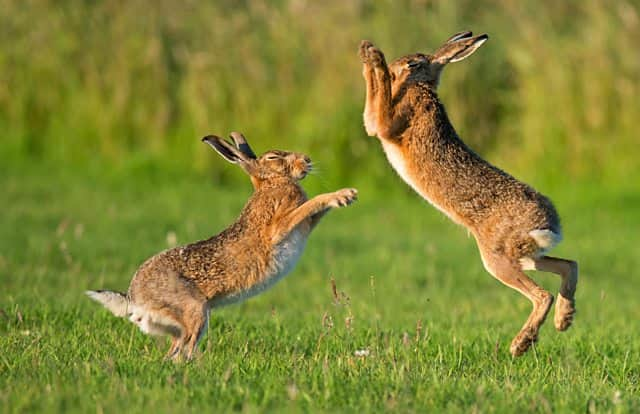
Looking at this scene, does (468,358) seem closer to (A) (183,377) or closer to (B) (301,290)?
(A) (183,377)

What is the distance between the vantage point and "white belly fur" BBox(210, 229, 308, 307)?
6861mm

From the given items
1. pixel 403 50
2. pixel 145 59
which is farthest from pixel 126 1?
pixel 403 50

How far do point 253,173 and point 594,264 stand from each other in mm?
5845

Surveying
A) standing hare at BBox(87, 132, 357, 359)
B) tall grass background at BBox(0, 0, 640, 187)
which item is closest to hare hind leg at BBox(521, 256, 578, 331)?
standing hare at BBox(87, 132, 357, 359)

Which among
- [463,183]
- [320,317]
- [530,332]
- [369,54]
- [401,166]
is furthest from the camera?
[320,317]

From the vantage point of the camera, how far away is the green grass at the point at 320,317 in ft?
17.9

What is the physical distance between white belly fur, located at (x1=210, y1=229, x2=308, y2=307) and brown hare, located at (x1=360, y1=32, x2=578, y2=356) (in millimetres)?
1050

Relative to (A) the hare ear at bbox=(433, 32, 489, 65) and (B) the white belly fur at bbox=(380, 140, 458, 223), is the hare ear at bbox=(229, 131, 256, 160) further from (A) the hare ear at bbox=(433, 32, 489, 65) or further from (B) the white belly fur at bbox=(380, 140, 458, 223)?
(A) the hare ear at bbox=(433, 32, 489, 65)

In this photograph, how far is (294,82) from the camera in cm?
1698

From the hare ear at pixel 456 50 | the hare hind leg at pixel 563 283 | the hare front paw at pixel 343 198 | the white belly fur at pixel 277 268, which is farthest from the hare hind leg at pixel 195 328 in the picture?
the hare ear at pixel 456 50

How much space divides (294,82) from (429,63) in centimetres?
899

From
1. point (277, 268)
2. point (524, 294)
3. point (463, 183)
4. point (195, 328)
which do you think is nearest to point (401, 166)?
point (463, 183)

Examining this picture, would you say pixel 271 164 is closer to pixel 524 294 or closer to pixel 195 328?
pixel 195 328

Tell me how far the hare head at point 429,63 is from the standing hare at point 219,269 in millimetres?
1258
